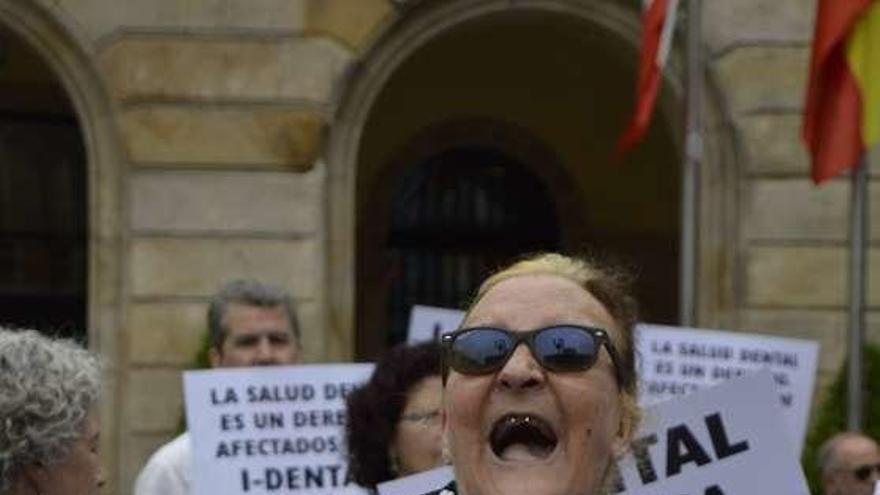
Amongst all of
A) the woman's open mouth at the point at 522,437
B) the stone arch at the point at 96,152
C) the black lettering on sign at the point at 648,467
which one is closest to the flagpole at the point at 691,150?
the stone arch at the point at 96,152

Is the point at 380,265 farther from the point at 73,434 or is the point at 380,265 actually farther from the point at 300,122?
the point at 73,434

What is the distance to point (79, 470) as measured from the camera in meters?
4.58

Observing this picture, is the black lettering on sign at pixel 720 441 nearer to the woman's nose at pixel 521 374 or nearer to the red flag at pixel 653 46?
the woman's nose at pixel 521 374

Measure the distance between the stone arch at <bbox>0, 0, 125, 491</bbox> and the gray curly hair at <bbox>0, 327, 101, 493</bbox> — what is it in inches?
403

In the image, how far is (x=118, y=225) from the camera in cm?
1486

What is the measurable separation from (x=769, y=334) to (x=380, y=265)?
3.81 meters

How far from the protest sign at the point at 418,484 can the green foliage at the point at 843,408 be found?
696cm

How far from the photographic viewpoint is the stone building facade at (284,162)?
1480 cm

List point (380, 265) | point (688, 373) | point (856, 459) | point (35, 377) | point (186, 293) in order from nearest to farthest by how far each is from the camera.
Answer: point (35, 377) < point (688, 373) < point (856, 459) < point (186, 293) < point (380, 265)

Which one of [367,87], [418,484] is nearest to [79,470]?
[418,484]

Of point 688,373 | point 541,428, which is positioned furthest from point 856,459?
point 541,428

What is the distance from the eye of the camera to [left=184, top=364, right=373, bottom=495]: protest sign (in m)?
7.88

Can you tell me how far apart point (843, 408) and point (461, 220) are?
5.69 metres

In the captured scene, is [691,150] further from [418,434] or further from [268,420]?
[418,434]
